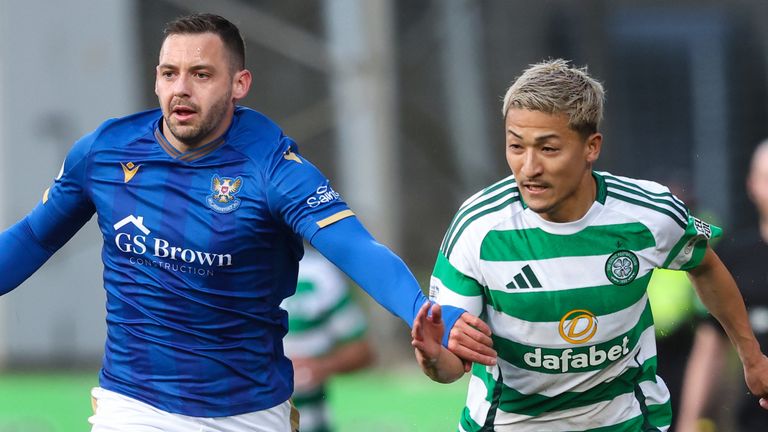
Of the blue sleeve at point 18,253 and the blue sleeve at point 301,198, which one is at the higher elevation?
the blue sleeve at point 301,198

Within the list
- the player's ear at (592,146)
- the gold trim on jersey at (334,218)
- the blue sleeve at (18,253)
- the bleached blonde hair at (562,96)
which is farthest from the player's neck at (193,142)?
the player's ear at (592,146)

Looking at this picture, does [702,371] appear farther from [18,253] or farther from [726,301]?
[18,253]

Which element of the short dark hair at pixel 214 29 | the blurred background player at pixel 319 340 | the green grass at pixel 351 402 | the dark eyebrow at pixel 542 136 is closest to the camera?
the dark eyebrow at pixel 542 136

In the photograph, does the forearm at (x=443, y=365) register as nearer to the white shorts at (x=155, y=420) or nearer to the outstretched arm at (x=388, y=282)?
the outstretched arm at (x=388, y=282)

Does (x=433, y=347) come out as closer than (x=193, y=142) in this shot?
Yes

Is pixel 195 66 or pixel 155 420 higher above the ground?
pixel 195 66

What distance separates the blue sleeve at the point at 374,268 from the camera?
407 cm

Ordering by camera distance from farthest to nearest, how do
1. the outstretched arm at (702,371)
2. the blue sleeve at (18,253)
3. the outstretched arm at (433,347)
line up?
the outstretched arm at (702,371) < the blue sleeve at (18,253) < the outstretched arm at (433,347)

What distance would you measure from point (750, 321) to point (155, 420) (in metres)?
2.86

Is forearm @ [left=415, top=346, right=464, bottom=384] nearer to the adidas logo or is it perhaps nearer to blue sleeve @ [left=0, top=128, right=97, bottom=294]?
the adidas logo

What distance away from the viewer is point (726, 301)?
4.71m

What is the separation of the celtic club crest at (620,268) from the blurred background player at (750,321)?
1.85 m

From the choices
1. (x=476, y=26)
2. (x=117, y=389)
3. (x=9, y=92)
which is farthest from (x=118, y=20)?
(x=117, y=389)

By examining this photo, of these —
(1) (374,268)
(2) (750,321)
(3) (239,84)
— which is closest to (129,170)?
(3) (239,84)
